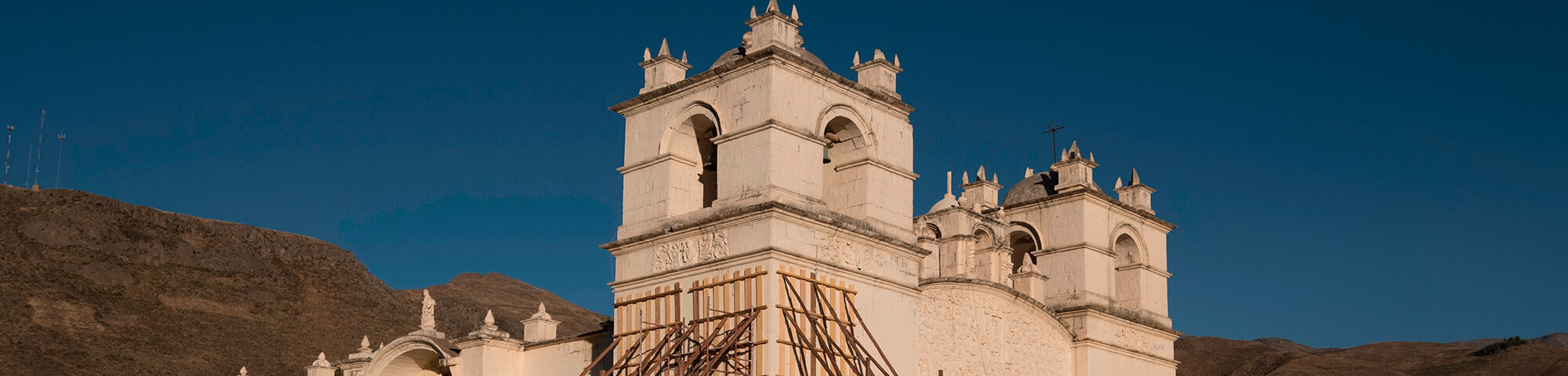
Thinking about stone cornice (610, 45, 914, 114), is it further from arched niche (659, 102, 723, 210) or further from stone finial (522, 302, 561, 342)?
stone finial (522, 302, 561, 342)

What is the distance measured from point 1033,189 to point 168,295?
5009 centimetres

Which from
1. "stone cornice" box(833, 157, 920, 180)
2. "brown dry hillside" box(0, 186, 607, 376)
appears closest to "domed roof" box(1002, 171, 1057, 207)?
"stone cornice" box(833, 157, 920, 180)

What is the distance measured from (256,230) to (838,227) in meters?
65.5

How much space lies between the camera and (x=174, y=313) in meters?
68.9

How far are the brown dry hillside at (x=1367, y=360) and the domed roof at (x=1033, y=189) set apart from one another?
45.5 m

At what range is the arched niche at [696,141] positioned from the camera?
23938 mm

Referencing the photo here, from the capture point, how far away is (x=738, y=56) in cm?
2419

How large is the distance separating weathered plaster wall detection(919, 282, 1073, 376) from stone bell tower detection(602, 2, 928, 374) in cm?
199

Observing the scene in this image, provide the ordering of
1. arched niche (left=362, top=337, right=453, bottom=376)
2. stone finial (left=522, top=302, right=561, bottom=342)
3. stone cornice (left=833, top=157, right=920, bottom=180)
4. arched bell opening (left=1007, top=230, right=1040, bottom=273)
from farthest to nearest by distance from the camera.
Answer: arched bell opening (left=1007, top=230, right=1040, bottom=273) < arched niche (left=362, top=337, right=453, bottom=376) < stone finial (left=522, top=302, right=561, bottom=342) < stone cornice (left=833, top=157, right=920, bottom=180)

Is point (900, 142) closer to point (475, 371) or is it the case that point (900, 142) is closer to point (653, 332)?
point (653, 332)

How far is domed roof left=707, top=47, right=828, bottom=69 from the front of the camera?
2361 cm

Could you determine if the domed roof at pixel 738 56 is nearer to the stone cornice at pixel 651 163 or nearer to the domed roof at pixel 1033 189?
the stone cornice at pixel 651 163

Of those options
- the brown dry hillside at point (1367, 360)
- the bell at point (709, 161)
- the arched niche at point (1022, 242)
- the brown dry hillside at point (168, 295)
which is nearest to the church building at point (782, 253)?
the bell at point (709, 161)

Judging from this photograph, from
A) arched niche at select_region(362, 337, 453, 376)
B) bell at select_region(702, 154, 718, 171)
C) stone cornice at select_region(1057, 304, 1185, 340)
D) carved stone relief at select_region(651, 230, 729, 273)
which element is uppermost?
bell at select_region(702, 154, 718, 171)
